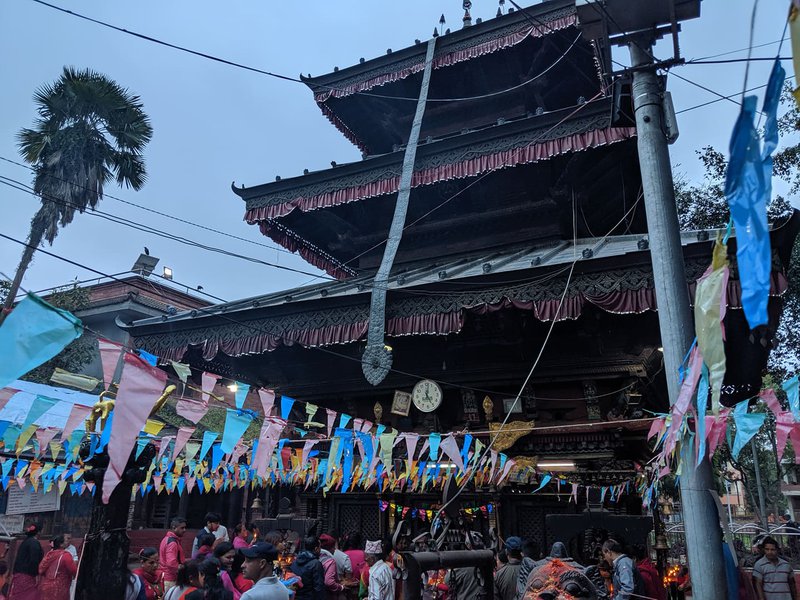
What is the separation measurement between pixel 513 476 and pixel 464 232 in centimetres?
560

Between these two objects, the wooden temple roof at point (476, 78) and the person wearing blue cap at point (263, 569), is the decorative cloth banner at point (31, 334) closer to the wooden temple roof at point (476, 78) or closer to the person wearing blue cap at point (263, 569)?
the person wearing blue cap at point (263, 569)

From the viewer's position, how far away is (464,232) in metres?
13.0

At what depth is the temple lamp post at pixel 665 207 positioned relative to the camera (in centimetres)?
406

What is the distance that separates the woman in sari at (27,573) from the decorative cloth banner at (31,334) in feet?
25.0

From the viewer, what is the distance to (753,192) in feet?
8.82

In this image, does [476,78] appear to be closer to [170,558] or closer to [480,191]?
[480,191]

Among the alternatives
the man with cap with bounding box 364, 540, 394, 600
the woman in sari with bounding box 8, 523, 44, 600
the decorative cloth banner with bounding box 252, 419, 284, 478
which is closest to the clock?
the decorative cloth banner with bounding box 252, 419, 284, 478

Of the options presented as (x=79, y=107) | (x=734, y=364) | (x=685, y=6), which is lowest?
(x=734, y=364)

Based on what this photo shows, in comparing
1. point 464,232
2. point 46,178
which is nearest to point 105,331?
point 46,178

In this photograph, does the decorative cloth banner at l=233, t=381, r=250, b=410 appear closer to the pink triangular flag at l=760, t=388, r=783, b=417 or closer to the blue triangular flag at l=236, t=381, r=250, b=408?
the blue triangular flag at l=236, t=381, r=250, b=408

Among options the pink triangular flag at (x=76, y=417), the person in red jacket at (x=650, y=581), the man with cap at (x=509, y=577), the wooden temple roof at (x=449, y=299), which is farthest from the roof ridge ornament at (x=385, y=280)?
the person in red jacket at (x=650, y=581)

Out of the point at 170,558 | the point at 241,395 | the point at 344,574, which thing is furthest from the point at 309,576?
the point at 170,558

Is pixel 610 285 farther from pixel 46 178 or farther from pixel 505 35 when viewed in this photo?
pixel 46 178

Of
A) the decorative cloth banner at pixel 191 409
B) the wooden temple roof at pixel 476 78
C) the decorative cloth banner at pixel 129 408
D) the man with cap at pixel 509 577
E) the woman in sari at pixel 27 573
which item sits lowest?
the woman in sari at pixel 27 573
